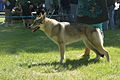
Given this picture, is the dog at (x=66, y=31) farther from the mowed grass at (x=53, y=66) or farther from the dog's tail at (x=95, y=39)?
the mowed grass at (x=53, y=66)

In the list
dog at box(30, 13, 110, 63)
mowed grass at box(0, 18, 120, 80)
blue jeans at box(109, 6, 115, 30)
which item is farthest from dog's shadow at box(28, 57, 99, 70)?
blue jeans at box(109, 6, 115, 30)

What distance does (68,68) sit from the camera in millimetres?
6371

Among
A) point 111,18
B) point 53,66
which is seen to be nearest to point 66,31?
point 53,66

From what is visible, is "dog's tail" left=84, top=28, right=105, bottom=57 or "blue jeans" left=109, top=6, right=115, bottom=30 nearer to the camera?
"dog's tail" left=84, top=28, right=105, bottom=57

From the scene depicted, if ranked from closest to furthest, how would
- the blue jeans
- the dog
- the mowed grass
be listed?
the mowed grass < the dog < the blue jeans

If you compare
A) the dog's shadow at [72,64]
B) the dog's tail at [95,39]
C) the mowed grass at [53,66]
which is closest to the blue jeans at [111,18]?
the mowed grass at [53,66]

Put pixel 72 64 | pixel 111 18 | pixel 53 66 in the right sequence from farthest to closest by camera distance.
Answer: pixel 111 18 < pixel 72 64 < pixel 53 66

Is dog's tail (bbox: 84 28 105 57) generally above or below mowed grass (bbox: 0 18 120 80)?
above

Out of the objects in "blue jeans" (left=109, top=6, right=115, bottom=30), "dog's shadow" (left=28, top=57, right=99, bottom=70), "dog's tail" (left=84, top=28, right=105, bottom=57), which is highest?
"dog's tail" (left=84, top=28, right=105, bottom=57)

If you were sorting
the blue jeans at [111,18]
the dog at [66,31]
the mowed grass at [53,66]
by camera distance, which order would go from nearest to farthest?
the mowed grass at [53,66], the dog at [66,31], the blue jeans at [111,18]

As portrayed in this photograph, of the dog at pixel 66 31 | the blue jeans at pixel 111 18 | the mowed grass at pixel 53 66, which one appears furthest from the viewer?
the blue jeans at pixel 111 18

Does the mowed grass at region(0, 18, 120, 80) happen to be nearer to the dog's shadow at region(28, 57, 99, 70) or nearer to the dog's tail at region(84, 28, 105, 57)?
the dog's shadow at region(28, 57, 99, 70)

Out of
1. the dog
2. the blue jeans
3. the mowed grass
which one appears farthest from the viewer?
the blue jeans

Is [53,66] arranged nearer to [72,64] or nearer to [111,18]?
[72,64]
